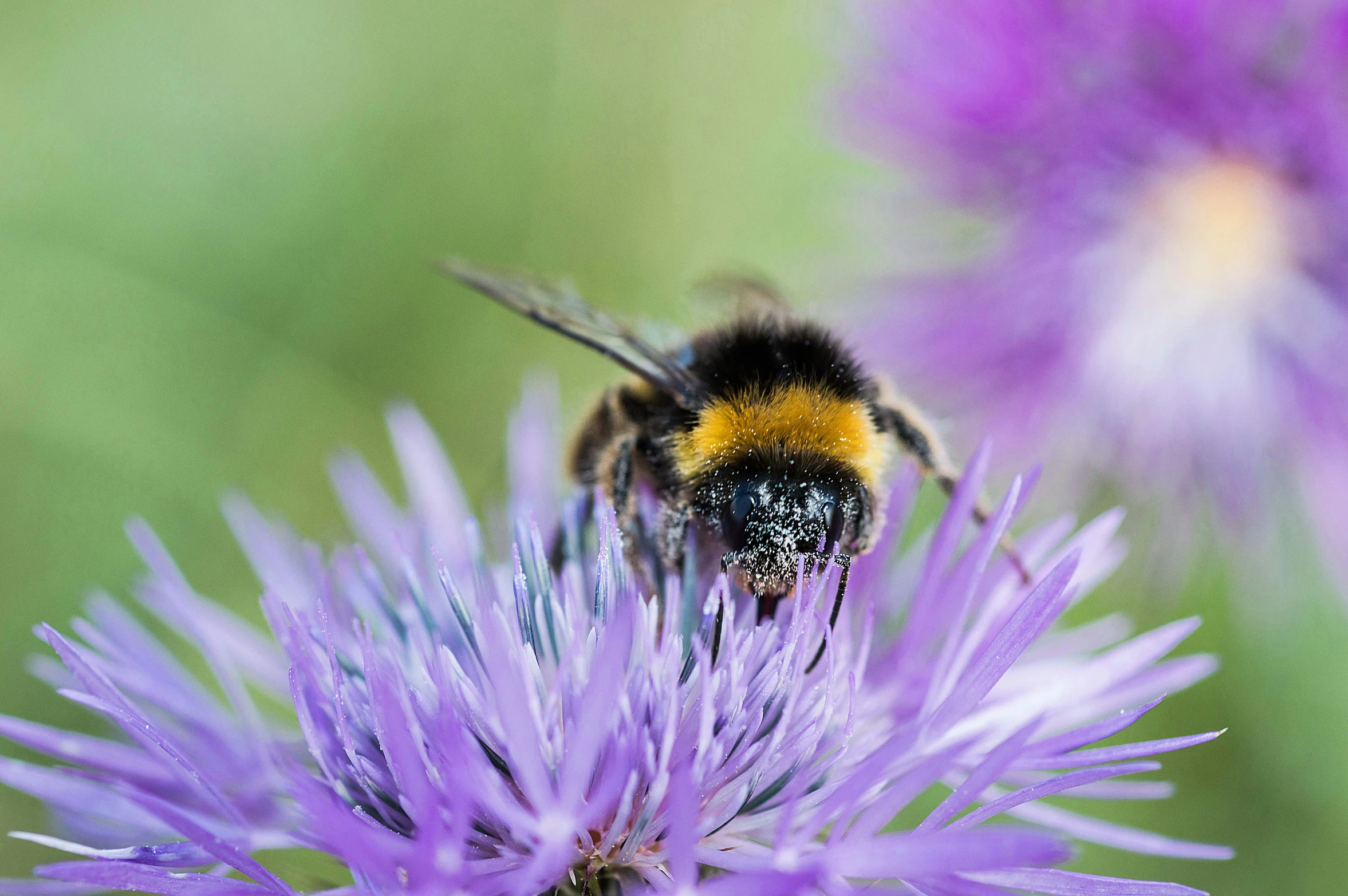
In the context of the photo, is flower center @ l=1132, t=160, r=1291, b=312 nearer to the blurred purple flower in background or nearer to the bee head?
the blurred purple flower in background

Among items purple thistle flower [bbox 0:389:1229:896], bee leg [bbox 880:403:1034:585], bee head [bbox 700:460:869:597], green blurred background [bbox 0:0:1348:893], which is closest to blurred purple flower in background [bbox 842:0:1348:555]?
green blurred background [bbox 0:0:1348:893]

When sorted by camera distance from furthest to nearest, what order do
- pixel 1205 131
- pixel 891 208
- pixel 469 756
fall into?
1. pixel 891 208
2. pixel 1205 131
3. pixel 469 756

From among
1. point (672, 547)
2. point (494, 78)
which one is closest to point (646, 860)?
point (672, 547)

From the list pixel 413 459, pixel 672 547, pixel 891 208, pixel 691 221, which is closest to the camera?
pixel 672 547

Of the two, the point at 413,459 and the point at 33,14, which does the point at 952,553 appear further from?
the point at 33,14

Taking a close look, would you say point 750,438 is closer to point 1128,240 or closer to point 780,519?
point 780,519

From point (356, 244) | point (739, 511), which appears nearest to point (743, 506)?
point (739, 511)

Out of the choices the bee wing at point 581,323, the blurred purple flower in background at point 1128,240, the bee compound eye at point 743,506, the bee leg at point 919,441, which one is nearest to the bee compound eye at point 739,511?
the bee compound eye at point 743,506
